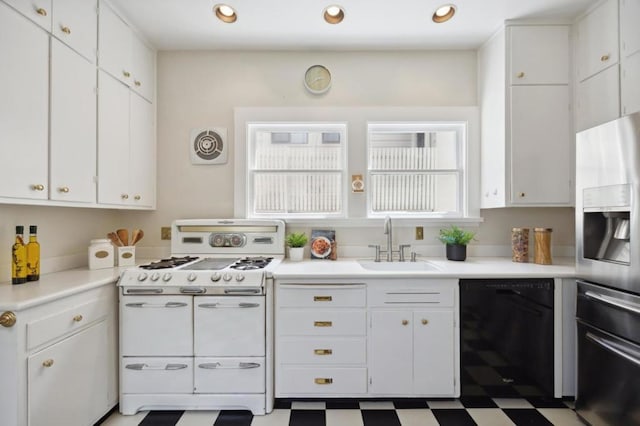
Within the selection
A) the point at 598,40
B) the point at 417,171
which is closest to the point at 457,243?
the point at 417,171

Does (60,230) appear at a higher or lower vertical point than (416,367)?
higher

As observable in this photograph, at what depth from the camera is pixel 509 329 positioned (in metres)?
2.07

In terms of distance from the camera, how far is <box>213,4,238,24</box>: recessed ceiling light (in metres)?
2.25

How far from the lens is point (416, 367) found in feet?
6.83

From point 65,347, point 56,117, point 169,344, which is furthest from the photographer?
point 169,344

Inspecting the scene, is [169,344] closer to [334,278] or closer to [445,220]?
[334,278]

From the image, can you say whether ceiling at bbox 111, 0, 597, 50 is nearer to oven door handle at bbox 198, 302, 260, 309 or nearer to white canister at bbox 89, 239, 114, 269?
white canister at bbox 89, 239, 114, 269

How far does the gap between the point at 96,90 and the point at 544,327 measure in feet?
10.4

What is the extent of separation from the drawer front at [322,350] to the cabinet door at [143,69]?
215 centimetres

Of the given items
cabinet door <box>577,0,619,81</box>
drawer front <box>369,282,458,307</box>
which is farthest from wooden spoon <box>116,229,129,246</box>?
cabinet door <box>577,0,619,81</box>

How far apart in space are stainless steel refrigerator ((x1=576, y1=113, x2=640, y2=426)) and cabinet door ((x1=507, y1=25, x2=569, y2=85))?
0.77m

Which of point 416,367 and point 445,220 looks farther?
point 445,220

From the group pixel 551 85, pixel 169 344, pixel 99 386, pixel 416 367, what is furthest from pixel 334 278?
pixel 551 85

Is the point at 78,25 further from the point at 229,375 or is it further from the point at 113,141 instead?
the point at 229,375
